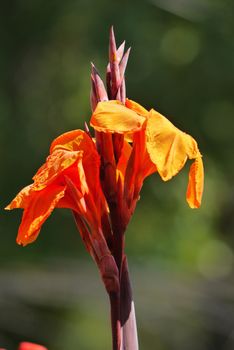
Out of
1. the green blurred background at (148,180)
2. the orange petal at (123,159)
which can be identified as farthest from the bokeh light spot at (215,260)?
the orange petal at (123,159)

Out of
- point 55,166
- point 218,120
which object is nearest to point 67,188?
point 55,166

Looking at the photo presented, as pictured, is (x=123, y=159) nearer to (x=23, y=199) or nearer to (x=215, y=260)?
(x=23, y=199)

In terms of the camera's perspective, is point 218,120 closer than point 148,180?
No

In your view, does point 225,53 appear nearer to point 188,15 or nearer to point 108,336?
point 188,15

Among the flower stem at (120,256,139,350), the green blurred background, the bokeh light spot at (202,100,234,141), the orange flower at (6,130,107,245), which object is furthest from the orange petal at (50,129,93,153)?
the bokeh light spot at (202,100,234,141)

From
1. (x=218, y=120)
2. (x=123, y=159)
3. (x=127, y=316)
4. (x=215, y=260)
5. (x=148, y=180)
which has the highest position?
(x=123, y=159)

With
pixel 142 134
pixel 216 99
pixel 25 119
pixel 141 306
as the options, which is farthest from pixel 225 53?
pixel 142 134

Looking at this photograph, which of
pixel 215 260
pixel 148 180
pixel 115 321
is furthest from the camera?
pixel 215 260
